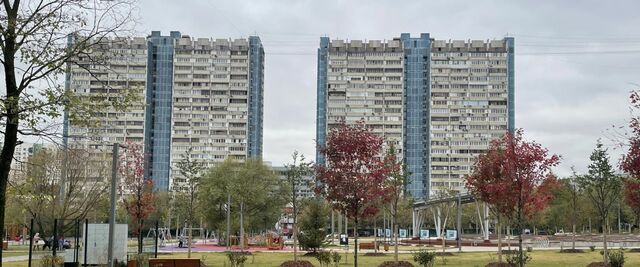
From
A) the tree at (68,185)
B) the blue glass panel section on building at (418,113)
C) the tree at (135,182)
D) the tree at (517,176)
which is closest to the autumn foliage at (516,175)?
the tree at (517,176)

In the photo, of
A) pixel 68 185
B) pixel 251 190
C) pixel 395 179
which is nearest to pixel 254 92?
pixel 251 190

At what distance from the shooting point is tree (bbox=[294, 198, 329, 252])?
42281 mm

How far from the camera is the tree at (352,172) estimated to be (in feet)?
83.8

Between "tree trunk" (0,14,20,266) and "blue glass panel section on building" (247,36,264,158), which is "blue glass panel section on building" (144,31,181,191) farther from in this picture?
"tree trunk" (0,14,20,266)

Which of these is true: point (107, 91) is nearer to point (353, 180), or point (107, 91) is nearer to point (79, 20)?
point (79, 20)

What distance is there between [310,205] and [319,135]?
289ft

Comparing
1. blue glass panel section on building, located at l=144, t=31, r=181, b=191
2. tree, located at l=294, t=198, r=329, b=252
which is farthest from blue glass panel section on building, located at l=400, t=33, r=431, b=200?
tree, located at l=294, t=198, r=329, b=252

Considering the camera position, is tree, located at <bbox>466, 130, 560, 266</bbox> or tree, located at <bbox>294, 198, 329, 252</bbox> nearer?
tree, located at <bbox>466, 130, 560, 266</bbox>

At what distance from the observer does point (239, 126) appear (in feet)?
424

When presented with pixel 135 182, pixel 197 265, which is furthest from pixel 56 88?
pixel 135 182

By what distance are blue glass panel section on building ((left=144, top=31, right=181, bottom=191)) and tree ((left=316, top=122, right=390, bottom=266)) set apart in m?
104

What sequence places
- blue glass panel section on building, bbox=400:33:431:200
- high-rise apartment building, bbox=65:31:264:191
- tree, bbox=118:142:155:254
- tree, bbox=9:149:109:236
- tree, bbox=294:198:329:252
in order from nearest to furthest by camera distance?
tree, bbox=118:142:155:254
tree, bbox=9:149:109:236
tree, bbox=294:198:329:252
high-rise apartment building, bbox=65:31:264:191
blue glass panel section on building, bbox=400:33:431:200

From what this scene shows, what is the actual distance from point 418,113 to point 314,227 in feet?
298

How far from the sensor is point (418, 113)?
430 feet
